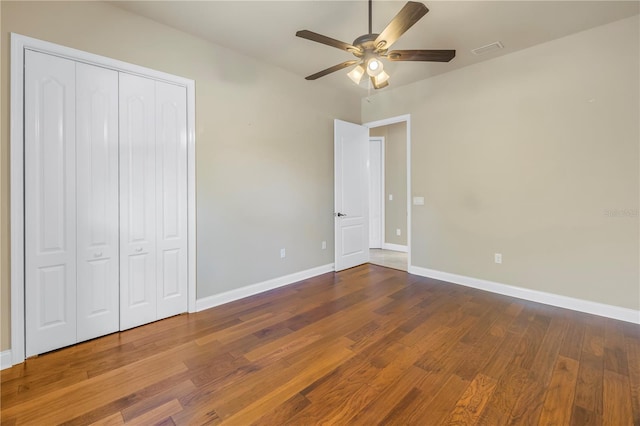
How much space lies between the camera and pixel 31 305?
2.11 meters

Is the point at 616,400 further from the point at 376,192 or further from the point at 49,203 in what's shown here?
the point at 376,192

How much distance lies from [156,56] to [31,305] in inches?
92.5

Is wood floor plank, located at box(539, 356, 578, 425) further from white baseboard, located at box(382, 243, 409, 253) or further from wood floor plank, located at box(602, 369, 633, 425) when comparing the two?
white baseboard, located at box(382, 243, 409, 253)

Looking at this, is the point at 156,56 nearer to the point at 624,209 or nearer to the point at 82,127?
the point at 82,127

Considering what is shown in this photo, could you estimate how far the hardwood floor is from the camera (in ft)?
5.17

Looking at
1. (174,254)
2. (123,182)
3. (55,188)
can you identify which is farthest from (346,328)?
(55,188)

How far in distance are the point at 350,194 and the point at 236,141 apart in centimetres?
205

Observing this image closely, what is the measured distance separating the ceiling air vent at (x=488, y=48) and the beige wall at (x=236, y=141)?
195cm

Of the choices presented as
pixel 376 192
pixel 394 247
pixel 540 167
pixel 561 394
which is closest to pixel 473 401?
A: pixel 561 394

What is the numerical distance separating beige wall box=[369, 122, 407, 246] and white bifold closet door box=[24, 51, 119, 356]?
4.91 meters

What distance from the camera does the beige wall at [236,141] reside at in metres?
2.22

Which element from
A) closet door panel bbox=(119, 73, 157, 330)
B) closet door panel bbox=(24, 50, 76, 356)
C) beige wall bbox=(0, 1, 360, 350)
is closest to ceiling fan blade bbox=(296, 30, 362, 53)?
beige wall bbox=(0, 1, 360, 350)

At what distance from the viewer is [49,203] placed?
2.17 m

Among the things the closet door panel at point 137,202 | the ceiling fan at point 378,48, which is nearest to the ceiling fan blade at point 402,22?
the ceiling fan at point 378,48
